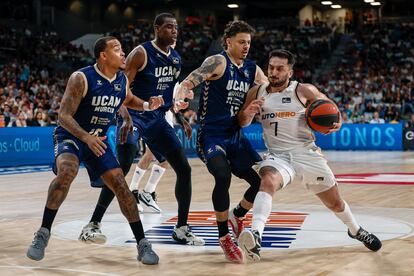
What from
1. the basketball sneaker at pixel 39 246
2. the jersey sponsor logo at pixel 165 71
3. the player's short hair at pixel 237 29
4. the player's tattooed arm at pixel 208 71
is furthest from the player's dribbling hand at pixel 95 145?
the jersey sponsor logo at pixel 165 71

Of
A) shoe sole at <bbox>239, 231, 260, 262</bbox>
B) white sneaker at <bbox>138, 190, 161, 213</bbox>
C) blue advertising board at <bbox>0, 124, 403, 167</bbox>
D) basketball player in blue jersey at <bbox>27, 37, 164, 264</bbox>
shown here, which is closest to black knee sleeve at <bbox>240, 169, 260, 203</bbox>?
basketball player in blue jersey at <bbox>27, 37, 164, 264</bbox>

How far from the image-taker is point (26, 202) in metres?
10.9

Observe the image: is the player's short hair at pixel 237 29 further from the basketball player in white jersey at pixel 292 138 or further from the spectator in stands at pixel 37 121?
the spectator in stands at pixel 37 121

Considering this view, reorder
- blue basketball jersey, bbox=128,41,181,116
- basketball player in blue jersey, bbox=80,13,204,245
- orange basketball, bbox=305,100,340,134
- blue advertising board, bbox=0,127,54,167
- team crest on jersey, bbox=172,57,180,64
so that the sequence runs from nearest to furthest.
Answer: orange basketball, bbox=305,100,340,134, basketball player in blue jersey, bbox=80,13,204,245, blue basketball jersey, bbox=128,41,181,116, team crest on jersey, bbox=172,57,180,64, blue advertising board, bbox=0,127,54,167

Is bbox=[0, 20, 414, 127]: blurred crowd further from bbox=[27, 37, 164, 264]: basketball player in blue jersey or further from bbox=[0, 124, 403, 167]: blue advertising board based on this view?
bbox=[27, 37, 164, 264]: basketball player in blue jersey

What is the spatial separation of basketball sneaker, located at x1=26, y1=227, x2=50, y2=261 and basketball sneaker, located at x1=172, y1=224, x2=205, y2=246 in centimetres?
139

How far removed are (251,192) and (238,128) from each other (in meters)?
0.61

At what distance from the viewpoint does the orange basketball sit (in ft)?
21.1

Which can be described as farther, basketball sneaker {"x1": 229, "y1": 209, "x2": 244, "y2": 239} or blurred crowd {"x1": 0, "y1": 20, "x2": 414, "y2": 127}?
blurred crowd {"x1": 0, "y1": 20, "x2": 414, "y2": 127}

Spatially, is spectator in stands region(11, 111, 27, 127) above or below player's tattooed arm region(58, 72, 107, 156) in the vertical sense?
below

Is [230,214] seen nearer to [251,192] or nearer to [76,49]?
[251,192]

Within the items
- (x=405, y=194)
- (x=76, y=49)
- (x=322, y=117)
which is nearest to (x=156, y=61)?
(x=322, y=117)

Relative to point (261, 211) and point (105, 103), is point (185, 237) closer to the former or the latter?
point (261, 211)

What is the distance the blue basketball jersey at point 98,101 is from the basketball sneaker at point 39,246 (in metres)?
0.96
